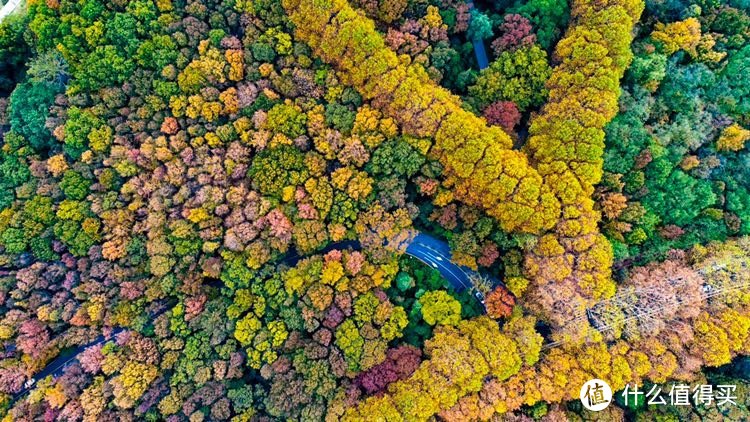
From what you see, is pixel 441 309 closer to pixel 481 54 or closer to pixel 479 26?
pixel 481 54

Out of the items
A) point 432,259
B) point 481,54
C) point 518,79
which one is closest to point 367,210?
point 432,259

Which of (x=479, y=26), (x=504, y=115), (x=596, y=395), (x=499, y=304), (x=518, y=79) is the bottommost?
(x=596, y=395)

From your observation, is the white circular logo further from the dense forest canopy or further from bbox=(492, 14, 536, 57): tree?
bbox=(492, 14, 536, 57): tree

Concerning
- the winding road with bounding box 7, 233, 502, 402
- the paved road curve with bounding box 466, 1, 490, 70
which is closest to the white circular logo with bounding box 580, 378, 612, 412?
the winding road with bounding box 7, 233, 502, 402

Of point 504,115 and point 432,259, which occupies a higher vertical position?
point 504,115

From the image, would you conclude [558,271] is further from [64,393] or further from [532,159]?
[64,393]

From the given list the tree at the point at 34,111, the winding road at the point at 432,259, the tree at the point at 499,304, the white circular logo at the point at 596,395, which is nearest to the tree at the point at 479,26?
the winding road at the point at 432,259

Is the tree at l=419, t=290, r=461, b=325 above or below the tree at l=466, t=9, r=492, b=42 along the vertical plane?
below
